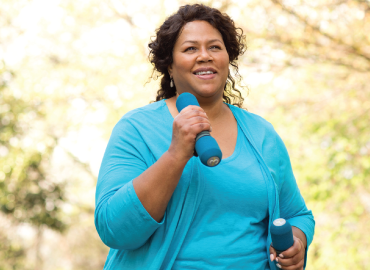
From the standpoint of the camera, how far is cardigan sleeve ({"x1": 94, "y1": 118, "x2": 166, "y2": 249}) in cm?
132

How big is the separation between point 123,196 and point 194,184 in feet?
0.94

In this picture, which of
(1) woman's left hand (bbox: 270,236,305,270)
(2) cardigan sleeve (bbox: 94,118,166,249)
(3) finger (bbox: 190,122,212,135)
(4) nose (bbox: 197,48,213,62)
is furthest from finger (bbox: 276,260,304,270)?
(4) nose (bbox: 197,48,213,62)

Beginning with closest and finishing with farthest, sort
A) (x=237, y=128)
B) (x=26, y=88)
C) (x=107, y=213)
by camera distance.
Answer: (x=107, y=213) < (x=237, y=128) < (x=26, y=88)

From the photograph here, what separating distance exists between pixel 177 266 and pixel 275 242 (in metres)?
0.36

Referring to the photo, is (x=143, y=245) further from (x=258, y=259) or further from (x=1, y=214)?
(x=1, y=214)

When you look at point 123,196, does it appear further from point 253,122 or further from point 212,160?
point 253,122

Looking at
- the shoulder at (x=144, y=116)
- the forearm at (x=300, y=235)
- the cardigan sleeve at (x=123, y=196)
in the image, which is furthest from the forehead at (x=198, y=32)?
the forearm at (x=300, y=235)

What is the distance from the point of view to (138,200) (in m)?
1.31

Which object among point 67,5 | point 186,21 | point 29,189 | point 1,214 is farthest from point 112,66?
point 186,21

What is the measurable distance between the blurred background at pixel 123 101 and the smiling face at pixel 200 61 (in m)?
2.65

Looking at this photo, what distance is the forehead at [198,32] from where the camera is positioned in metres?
1.78

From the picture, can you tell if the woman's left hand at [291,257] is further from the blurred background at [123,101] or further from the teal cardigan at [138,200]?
the blurred background at [123,101]

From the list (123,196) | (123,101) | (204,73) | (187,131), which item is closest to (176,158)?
(187,131)

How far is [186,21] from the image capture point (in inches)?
72.1
